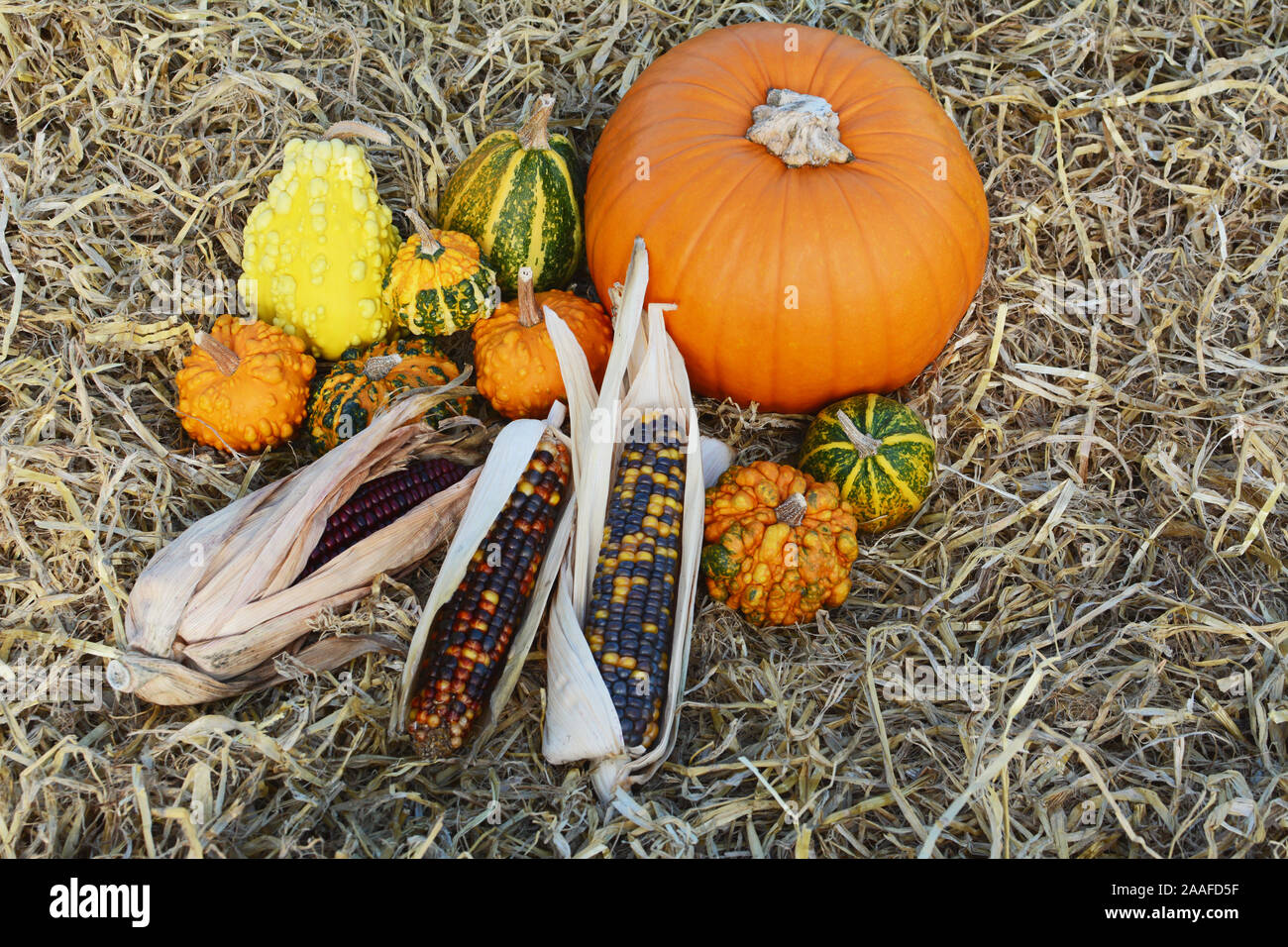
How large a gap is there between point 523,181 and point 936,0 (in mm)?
2090

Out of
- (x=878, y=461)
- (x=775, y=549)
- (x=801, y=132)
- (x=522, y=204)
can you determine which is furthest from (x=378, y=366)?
(x=878, y=461)

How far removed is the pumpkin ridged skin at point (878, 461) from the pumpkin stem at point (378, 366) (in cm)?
153

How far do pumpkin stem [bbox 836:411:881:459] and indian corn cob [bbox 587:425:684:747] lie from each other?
1.91 ft

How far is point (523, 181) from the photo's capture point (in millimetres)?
3625

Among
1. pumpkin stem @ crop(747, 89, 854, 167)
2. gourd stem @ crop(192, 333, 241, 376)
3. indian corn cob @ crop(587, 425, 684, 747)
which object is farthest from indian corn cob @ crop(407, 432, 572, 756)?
pumpkin stem @ crop(747, 89, 854, 167)

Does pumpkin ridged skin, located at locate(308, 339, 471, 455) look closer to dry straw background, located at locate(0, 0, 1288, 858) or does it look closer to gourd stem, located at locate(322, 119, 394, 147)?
dry straw background, located at locate(0, 0, 1288, 858)

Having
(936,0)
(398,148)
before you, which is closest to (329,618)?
(398,148)

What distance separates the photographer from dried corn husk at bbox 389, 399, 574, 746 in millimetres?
2814

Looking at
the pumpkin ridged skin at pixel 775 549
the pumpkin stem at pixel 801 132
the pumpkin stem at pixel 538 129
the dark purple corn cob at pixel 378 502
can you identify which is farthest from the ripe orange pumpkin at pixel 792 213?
the dark purple corn cob at pixel 378 502

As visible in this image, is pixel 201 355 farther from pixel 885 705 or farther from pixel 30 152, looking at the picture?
pixel 885 705

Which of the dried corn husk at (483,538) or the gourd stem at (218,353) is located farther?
the gourd stem at (218,353)

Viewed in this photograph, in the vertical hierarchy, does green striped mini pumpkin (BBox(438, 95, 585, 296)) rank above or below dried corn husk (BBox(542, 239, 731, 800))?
above

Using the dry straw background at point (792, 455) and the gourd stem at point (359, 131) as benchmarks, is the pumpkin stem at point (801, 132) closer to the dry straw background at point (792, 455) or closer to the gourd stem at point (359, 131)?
the dry straw background at point (792, 455)

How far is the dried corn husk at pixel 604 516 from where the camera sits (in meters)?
2.70
